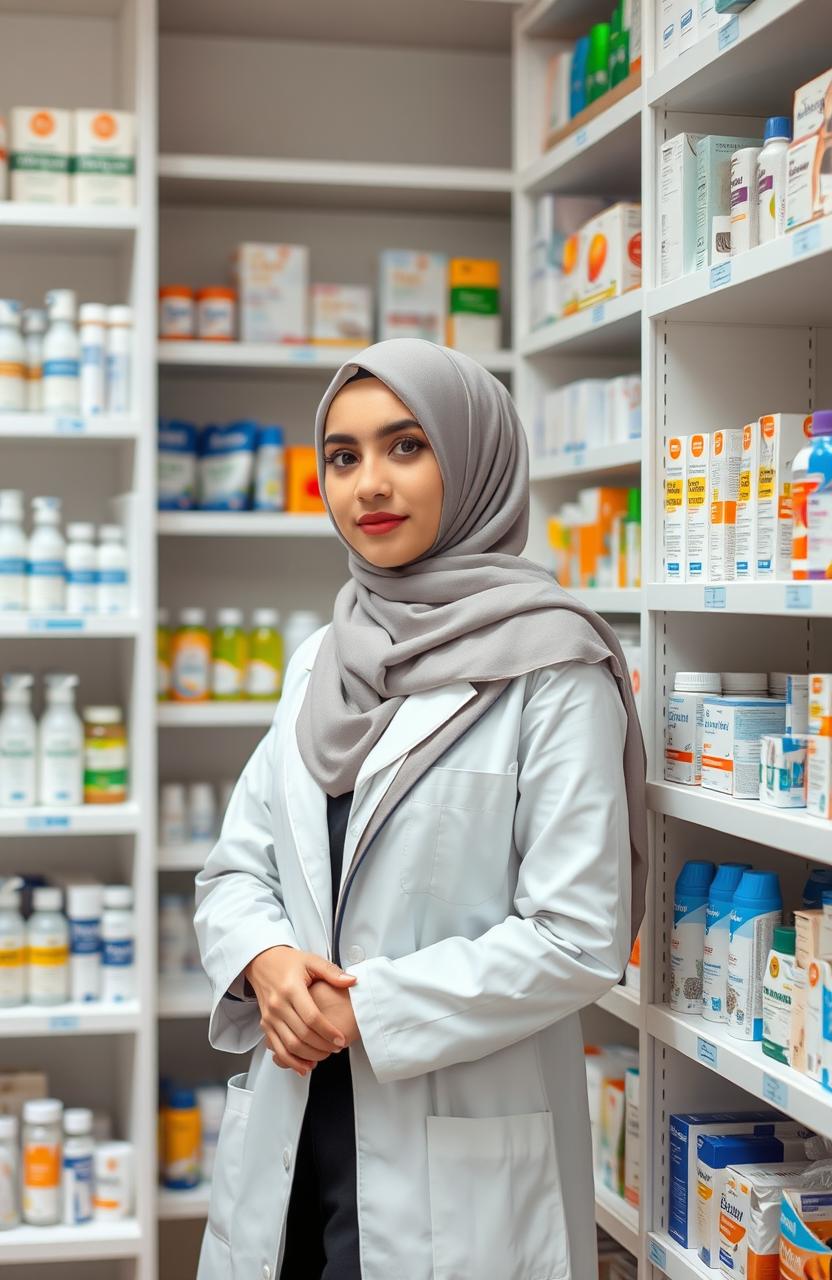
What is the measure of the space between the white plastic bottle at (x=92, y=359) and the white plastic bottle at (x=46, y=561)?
228 mm

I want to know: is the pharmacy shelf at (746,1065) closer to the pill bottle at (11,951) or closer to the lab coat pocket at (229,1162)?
the lab coat pocket at (229,1162)

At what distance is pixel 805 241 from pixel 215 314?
1.74m

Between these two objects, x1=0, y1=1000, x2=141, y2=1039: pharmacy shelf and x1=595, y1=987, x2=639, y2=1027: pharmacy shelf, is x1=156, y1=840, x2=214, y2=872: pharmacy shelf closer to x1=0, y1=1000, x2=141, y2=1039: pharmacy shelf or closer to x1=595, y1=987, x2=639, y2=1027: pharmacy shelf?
x1=0, y1=1000, x2=141, y2=1039: pharmacy shelf

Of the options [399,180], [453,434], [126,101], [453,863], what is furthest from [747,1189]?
[126,101]

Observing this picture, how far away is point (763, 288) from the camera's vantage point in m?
1.94

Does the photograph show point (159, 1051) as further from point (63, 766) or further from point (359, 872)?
point (359, 872)

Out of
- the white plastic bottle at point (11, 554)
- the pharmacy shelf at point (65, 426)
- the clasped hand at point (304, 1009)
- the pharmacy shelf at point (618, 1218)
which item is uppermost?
the pharmacy shelf at point (65, 426)

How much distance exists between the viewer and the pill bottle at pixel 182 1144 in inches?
122

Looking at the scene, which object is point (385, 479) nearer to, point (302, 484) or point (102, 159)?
point (302, 484)

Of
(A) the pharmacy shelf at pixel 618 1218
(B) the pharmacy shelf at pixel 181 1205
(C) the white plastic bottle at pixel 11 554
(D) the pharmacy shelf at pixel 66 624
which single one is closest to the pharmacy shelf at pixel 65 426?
(C) the white plastic bottle at pixel 11 554

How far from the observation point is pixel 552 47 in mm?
3170

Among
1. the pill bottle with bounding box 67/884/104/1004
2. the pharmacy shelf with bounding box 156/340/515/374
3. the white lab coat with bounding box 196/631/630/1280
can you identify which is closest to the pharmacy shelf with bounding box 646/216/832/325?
the white lab coat with bounding box 196/631/630/1280

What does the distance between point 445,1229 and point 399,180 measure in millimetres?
2294

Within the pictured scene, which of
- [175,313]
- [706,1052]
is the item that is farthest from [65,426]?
[706,1052]
